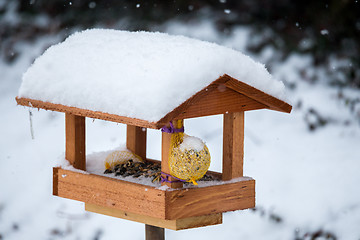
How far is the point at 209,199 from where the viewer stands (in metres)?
2.74

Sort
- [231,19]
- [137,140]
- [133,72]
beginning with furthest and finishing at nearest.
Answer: [231,19] → [137,140] → [133,72]

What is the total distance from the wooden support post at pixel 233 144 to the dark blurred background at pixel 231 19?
3.47 meters

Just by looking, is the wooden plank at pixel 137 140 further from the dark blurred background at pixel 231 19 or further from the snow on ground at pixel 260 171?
the dark blurred background at pixel 231 19

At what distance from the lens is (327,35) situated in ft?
21.0

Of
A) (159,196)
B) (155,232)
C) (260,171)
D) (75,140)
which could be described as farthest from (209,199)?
(260,171)

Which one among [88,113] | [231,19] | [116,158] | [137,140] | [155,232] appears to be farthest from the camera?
[231,19]

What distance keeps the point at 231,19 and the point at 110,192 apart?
422cm

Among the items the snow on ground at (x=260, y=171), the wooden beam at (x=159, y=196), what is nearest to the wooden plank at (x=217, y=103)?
the wooden beam at (x=159, y=196)

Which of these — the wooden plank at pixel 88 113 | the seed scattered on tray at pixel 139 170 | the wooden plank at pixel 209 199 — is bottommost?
the wooden plank at pixel 209 199

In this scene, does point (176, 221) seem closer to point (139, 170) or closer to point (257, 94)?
point (139, 170)

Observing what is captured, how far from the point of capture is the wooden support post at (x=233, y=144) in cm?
282

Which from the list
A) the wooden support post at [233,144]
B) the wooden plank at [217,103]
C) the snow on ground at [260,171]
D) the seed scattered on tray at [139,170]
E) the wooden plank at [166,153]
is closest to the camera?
the wooden plank at [217,103]

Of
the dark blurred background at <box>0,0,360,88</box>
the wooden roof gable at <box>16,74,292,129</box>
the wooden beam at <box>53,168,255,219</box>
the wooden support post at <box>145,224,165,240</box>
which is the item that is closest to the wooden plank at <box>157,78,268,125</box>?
the wooden roof gable at <box>16,74,292,129</box>

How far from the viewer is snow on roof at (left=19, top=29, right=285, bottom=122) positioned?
7.94 ft
